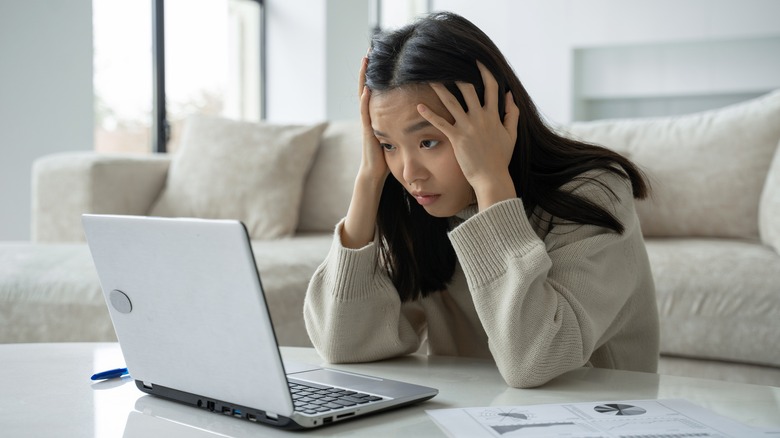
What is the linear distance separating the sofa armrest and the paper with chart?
2275mm

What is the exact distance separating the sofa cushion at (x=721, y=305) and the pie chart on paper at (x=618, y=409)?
4.89ft

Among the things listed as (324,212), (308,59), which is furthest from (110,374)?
(308,59)

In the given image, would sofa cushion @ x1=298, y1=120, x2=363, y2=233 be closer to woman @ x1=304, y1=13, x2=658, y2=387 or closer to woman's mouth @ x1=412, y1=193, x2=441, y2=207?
woman @ x1=304, y1=13, x2=658, y2=387

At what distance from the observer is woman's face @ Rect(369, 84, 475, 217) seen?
1052 mm

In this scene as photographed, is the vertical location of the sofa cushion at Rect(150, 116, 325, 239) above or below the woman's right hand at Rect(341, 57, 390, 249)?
below

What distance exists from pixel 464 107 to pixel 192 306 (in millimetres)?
489

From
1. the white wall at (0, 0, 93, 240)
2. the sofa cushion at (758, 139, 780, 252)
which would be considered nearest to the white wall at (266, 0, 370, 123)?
the white wall at (0, 0, 93, 240)

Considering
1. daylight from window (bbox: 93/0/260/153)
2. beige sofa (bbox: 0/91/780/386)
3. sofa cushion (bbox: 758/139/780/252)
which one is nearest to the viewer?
beige sofa (bbox: 0/91/780/386)

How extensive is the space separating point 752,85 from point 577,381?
16.2 ft

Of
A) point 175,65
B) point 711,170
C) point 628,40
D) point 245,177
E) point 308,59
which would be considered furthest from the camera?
point 628,40

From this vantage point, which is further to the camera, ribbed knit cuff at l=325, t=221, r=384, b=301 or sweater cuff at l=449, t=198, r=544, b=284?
ribbed knit cuff at l=325, t=221, r=384, b=301

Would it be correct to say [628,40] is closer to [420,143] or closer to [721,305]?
[721,305]

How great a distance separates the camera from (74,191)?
109 inches

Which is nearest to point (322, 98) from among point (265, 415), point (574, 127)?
point (574, 127)
